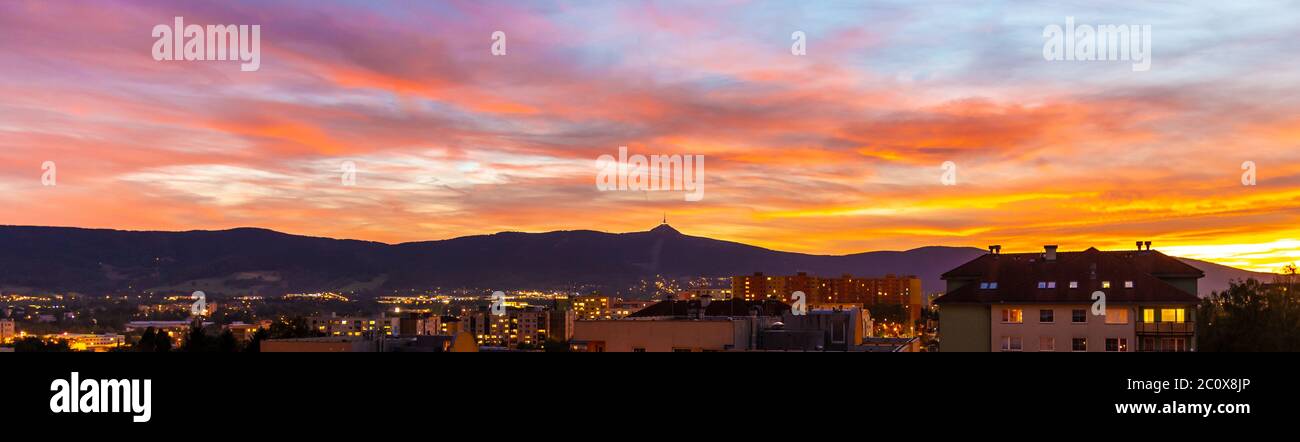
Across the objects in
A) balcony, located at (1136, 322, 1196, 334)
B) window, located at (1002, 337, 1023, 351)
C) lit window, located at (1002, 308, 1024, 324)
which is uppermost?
lit window, located at (1002, 308, 1024, 324)

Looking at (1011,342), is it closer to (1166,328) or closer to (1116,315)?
(1116,315)

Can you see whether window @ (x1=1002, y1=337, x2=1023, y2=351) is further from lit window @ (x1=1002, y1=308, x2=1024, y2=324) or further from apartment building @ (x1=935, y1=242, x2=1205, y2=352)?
lit window @ (x1=1002, y1=308, x2=1024, y2=324)

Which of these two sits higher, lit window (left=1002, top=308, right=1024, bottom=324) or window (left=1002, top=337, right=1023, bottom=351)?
lit window (left=1002, top=308, right=1024, bottom=324)

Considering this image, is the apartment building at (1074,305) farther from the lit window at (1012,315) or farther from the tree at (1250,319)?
the tree at (1250,319)

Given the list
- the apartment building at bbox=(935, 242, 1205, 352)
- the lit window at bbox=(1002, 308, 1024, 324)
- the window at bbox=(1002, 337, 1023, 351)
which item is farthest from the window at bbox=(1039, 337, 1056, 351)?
the lit window at bbox=(1002, 308, 1024, 324)
